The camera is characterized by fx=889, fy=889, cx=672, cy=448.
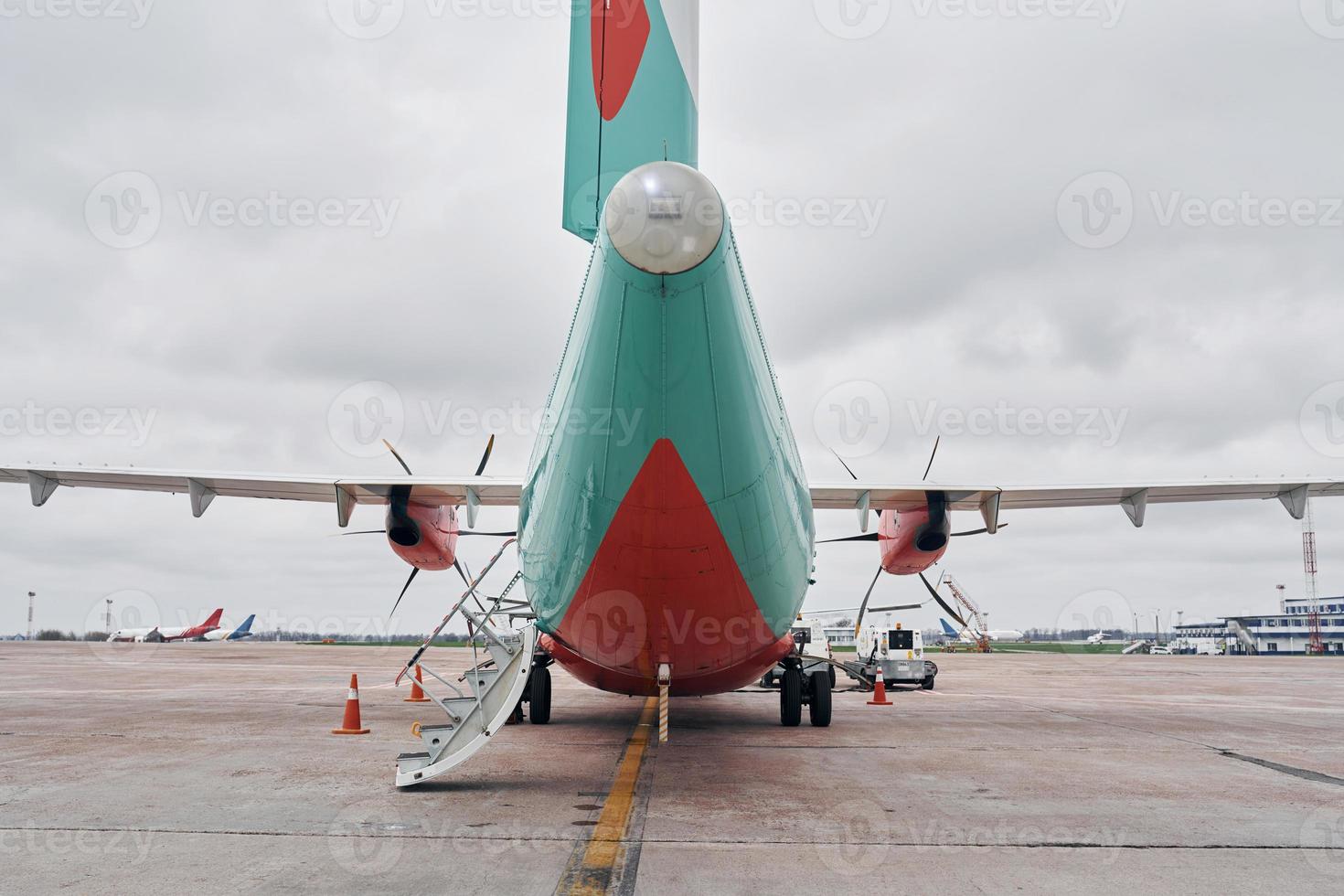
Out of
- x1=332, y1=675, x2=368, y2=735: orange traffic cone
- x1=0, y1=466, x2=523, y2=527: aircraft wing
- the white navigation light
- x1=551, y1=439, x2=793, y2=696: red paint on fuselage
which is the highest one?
the white navigation light

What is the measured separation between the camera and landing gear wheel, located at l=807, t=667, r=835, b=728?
1354 centimetres

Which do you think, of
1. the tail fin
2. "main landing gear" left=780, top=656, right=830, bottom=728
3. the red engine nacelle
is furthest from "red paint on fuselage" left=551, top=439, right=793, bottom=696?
the red engine nacelle

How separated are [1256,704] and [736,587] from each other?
17005mm

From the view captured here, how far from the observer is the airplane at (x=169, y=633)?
84.1m

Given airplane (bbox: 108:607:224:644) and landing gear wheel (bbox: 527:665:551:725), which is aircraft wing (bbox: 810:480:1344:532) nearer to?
landing gear wheel (bbox: 527:665:551:725)

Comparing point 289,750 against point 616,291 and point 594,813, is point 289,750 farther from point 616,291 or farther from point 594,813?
point 616,291

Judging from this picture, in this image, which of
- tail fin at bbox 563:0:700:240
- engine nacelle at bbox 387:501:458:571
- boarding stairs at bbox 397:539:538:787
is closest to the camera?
tail fin at bbox 563:0:700:240

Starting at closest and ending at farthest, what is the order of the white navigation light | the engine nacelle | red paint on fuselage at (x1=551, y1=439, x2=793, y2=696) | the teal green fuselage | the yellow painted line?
1. the white navigation light
2. the yellow painted line
3. the teal green fuselage
4. red paint on fuselage at (x1=551, y1=439, x2=793, y2=696)
5. the engine nacelle

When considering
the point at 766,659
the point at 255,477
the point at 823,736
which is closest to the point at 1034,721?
the point at 823,736

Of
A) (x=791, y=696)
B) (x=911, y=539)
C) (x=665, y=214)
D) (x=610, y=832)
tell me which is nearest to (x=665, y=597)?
(x=610, y=832)

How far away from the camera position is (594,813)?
7031 mm

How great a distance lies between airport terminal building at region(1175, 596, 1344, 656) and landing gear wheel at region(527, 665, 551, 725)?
98503 millimetres

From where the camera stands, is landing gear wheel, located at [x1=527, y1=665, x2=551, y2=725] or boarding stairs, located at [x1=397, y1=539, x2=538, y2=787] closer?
boarding stairs, located at [x1=397, y1=539, x2=538, y2=787]

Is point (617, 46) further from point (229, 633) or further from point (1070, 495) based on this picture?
point (229, 633)
